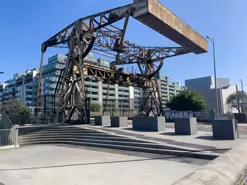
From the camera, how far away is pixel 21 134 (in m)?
14.8

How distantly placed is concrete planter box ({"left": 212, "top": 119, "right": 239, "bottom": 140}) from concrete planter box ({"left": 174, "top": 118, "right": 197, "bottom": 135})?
1.35 m

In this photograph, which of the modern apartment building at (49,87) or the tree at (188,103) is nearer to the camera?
the tree at (188,103)

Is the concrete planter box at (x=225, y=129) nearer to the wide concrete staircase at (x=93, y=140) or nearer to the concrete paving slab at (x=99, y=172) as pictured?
the wide concrete staircase at (x=93, y=140)

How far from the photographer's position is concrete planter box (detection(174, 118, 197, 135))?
11000mm

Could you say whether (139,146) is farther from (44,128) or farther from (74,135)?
(44,128)

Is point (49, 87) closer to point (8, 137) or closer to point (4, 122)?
point (4, 122)

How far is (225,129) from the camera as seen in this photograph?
31.9 ft

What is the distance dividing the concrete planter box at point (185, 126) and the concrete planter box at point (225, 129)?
1.35 meters

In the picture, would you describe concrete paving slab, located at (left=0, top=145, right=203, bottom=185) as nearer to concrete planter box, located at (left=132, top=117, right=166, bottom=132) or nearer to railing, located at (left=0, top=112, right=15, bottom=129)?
concrete planter box, located at (left=132, top=117, right=166, bottom=132)

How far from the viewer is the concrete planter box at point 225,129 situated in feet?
31.2

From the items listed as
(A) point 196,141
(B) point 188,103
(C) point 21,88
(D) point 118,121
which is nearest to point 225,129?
(A) point 196,141

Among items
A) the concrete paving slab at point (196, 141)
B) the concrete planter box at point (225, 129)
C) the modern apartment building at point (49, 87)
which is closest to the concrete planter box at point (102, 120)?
the concrete paving slab at point (196, 141)

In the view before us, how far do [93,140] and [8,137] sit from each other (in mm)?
5912

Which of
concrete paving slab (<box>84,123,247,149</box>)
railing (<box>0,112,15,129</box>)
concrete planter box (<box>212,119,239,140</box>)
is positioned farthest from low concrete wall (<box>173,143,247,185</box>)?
railing (<box>0,112,15,129</box>)
